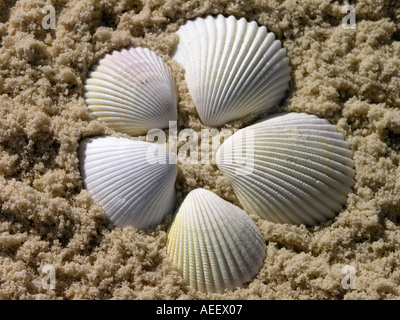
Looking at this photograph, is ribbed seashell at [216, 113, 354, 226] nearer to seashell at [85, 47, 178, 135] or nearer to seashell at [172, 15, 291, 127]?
seashell at [172, 15, 291, 127]

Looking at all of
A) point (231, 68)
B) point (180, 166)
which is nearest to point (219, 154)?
point (180, 166)

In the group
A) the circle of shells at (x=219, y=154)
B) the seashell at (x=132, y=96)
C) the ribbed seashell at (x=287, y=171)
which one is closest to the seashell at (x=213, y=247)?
the circle of shells at (x=219, y=154)

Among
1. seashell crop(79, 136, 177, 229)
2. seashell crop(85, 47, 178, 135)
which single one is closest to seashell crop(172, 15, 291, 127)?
seashell crop(85, 47, 178, 135)

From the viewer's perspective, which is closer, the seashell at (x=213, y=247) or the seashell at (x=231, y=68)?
the seashell at (x=213, y=247)

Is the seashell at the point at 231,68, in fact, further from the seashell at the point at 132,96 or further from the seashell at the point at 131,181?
the seashell at the point at 131,181

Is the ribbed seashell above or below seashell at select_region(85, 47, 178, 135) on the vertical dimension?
below
